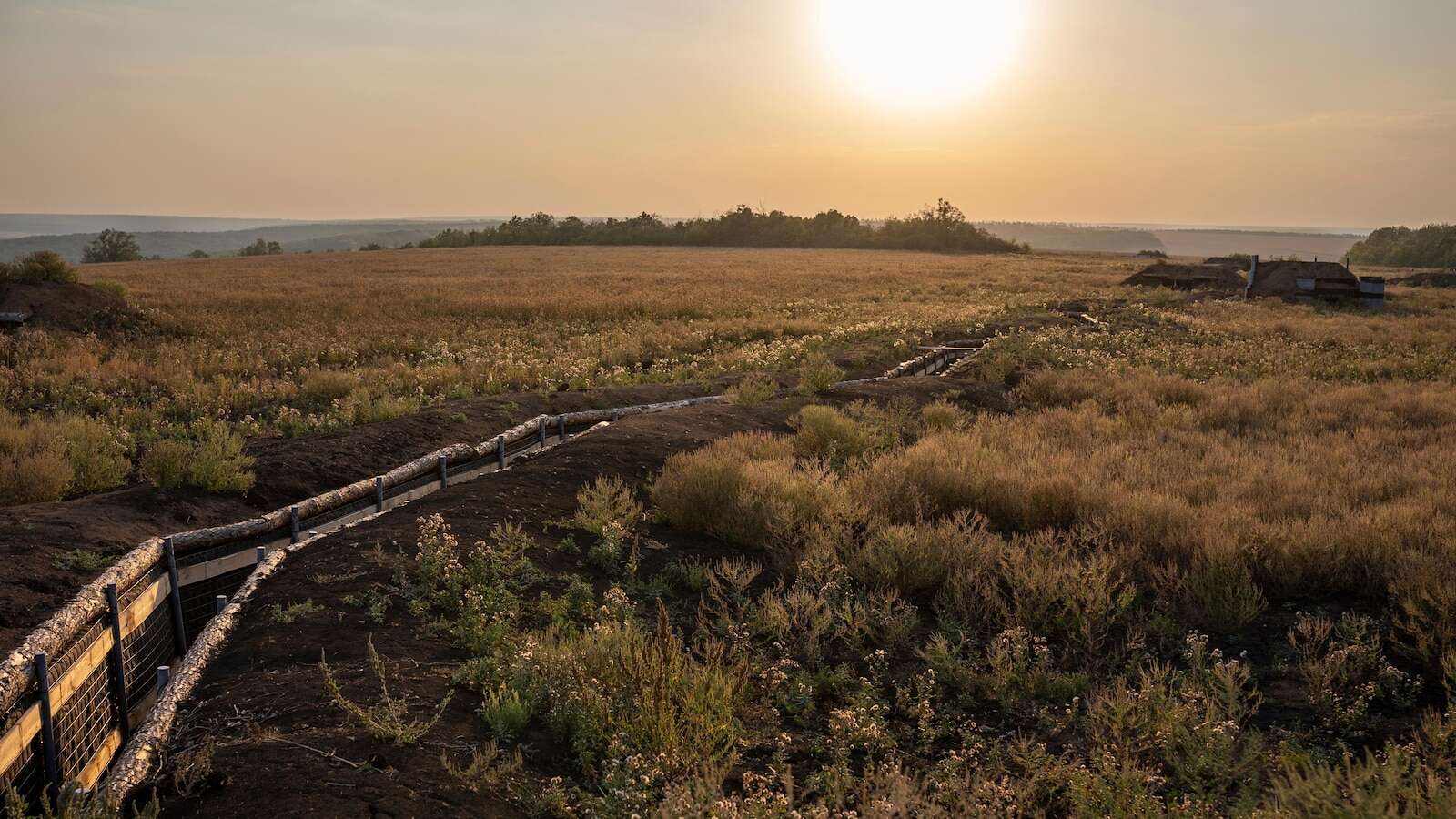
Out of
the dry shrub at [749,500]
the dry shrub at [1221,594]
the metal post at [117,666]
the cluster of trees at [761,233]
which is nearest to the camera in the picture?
the dry shrub at [1221,594]

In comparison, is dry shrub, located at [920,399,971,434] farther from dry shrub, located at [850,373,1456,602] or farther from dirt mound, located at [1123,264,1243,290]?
dirt mound, located at [1123,264,1243,290]

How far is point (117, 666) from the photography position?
6.62 meters

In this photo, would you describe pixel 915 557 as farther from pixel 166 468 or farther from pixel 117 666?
pixel 166 468

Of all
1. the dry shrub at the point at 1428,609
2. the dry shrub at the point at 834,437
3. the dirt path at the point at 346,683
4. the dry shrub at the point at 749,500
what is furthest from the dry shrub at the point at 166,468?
the dry shrub at the point at 1428,609

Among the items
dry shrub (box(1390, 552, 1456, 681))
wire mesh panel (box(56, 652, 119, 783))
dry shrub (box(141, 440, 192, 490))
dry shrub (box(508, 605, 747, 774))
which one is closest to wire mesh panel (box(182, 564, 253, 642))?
wire mesh panel (box(56, 652, 119, 783))

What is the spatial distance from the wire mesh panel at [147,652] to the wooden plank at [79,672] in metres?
0.29

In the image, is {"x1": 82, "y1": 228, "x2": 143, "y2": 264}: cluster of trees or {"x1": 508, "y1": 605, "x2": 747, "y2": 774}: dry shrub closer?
{"x1": 508, "y1": 605, "x2": 747, "y2": 774}: dry shrub

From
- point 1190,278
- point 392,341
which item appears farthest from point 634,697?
point 1190,278

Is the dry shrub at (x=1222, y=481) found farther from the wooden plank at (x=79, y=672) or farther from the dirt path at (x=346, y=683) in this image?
the wooden plank at (x=79, y=672)

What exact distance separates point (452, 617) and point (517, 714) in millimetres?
1972

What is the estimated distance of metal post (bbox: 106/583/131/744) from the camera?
6527 millimetres

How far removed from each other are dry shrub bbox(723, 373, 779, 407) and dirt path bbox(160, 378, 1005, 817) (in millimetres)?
5396

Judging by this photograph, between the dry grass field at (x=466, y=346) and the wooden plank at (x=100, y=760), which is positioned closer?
the wooden plank at (x=100, y=760)

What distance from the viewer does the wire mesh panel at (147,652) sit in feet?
22.5
